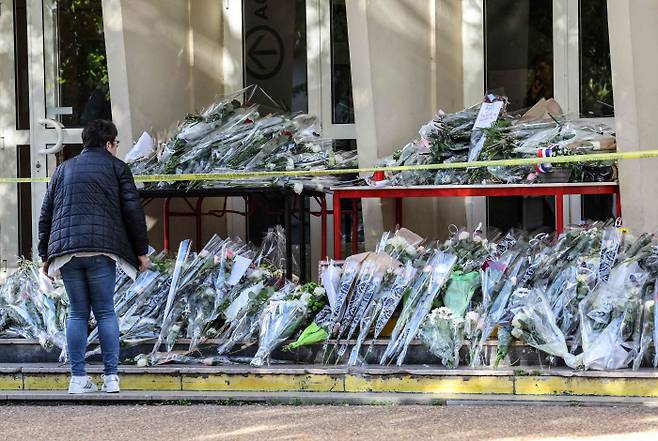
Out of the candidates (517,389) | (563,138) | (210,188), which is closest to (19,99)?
(210,188)

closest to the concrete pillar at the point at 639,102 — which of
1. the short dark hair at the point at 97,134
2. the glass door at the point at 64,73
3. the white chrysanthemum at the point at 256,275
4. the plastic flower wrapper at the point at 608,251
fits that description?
the plastic flower wrapper at the point at 608,251

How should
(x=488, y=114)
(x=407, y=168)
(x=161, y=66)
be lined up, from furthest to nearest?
(x=161, y=66) → (x=488, y=114) → (x=407, y=168)

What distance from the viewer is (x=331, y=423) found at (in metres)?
6.21

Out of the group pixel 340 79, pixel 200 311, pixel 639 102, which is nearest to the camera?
pixel 200 311

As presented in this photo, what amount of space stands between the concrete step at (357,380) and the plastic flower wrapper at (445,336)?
12cm

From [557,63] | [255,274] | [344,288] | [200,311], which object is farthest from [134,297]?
[557,63]

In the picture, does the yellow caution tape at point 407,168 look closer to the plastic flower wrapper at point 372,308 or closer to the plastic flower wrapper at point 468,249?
the plastic flower wrapper at point 468,249

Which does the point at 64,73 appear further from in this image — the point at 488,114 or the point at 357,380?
the point at 357,380

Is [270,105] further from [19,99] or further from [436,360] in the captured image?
[436,360]

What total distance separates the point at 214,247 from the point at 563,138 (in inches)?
102

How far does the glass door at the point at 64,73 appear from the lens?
11.5 metres

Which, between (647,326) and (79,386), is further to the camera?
(79,386)

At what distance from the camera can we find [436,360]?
7305 mm

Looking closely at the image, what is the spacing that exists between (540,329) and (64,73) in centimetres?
613
